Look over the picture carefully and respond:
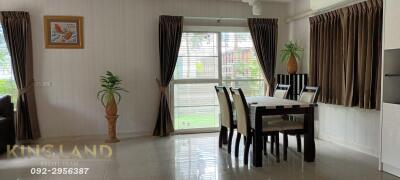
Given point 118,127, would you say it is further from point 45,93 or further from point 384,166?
point 384,166

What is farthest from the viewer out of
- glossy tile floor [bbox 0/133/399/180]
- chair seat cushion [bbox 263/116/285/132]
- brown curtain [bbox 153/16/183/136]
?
brown curtain [bbox 153/16/183/136]

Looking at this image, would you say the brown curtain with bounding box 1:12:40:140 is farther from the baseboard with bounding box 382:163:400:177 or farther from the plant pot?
the baseboard with bounding box 382:163:400:177

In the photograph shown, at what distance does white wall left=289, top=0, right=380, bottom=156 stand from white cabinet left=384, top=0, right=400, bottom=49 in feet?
3.70

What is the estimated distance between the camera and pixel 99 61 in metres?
5.44

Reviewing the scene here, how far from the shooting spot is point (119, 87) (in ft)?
18.3

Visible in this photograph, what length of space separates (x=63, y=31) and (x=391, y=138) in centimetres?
503

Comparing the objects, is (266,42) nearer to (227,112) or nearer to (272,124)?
(227,112)

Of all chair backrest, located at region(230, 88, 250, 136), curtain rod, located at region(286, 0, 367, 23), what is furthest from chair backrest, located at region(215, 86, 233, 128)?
curtain rod, located at region(286, 0, 367, 23)

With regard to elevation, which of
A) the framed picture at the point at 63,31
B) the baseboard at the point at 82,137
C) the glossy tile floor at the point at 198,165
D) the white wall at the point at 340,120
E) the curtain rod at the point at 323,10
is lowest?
the glossy tile floor at the point at 198,165

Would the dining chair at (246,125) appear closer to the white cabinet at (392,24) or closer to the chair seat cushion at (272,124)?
the chair seat cushion at (272,124)

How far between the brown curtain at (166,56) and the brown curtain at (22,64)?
212 cm

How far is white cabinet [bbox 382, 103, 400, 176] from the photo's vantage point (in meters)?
3.31

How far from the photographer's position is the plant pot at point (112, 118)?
16.7 ft

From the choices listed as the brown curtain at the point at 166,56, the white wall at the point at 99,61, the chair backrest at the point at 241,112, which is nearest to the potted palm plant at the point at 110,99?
the white wall at the point at 99,61
